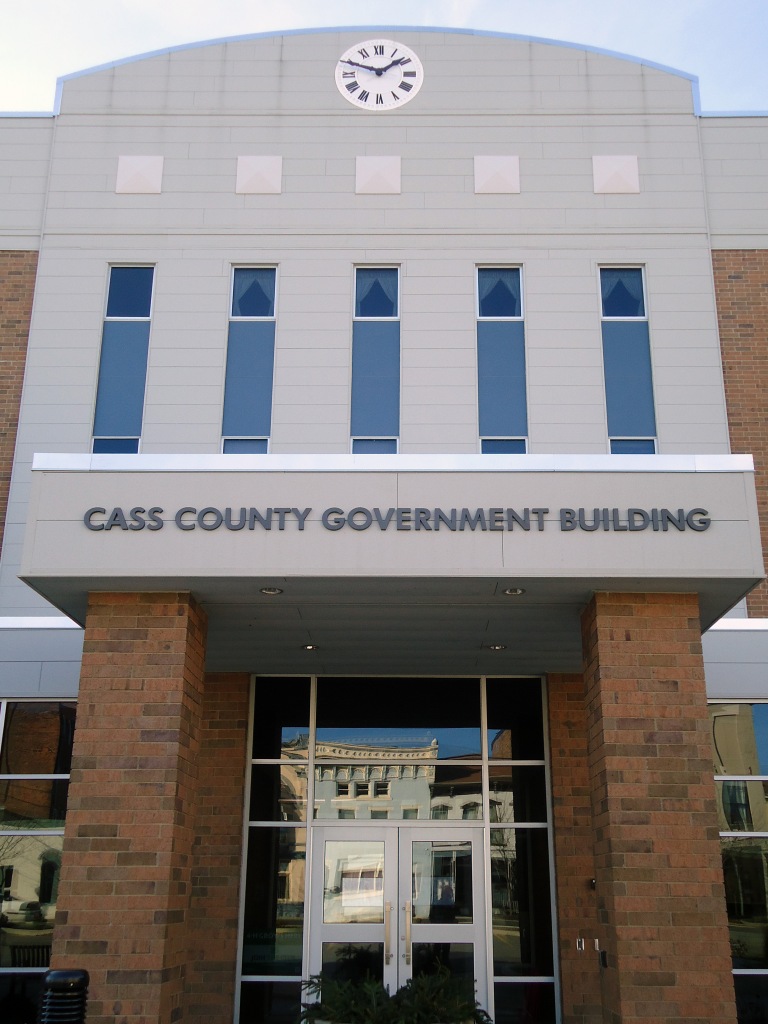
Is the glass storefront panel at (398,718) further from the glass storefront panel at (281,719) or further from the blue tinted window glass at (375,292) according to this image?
the blue tinted window glass at (375,292)

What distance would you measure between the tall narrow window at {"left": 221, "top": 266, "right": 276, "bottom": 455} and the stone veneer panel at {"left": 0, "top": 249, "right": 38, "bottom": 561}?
9.08 feet

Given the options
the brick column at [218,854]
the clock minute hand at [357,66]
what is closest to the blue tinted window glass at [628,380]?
the clock minute hand at [357,66]

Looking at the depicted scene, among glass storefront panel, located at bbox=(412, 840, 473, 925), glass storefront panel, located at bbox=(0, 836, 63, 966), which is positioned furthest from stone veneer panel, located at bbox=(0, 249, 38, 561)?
glass storefront panel, located at bbox=(412, 840, 473, 925)

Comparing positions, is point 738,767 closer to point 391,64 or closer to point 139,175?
→ point 391,64

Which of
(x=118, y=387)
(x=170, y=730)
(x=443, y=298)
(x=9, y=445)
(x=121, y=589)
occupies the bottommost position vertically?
(x=170, y=730)

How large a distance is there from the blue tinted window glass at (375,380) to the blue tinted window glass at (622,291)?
9.52ft

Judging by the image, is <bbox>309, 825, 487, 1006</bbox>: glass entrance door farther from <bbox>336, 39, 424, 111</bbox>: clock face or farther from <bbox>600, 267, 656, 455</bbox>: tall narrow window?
<bbox>336, 39, 424, 111</bbox>: clock face

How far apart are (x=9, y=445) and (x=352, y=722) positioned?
572cm

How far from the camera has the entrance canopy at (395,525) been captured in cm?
919

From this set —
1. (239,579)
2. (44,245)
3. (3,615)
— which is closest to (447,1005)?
(239,579)

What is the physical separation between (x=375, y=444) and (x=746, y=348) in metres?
5.14

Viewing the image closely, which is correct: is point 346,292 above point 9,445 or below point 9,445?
above

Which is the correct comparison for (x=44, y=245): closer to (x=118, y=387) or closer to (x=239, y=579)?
(x=118, y=387)

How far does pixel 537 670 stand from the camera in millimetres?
13023
